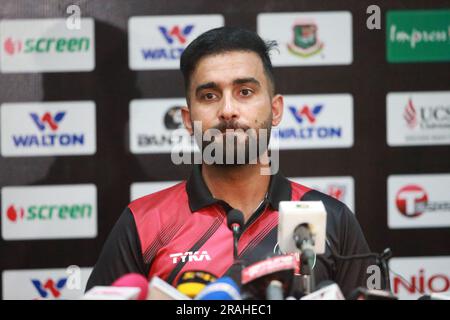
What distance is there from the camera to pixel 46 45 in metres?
2.91

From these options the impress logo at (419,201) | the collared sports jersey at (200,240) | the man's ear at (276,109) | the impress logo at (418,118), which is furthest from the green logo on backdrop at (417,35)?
the collared sports jersey at (200,240)

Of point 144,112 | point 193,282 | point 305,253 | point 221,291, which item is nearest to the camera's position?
point 221,291

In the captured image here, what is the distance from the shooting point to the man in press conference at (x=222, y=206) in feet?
7.11

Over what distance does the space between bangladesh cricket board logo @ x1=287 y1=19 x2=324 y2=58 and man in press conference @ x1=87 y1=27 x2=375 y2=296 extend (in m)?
0.56

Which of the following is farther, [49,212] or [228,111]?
[49,212]

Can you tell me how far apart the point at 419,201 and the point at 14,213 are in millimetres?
1841

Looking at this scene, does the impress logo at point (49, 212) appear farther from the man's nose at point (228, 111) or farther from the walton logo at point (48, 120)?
the man's nose at point (228, 111)

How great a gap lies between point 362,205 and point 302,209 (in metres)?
1.43

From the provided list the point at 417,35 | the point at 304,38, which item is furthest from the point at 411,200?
the point at 304,38

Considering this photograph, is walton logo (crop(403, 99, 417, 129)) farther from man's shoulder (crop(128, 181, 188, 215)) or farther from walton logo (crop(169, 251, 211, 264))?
walton logo (crop(169, 251, 211, 264))

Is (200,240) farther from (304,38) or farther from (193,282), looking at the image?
(304,38)

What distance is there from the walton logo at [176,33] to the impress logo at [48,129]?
1.51 ft

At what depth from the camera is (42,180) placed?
2.91 metres

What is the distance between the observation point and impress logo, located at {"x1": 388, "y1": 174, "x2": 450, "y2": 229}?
2.94m
